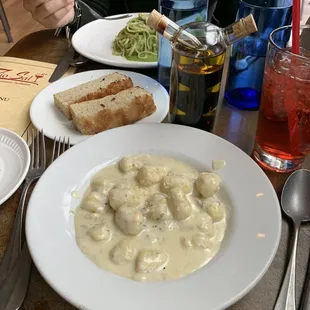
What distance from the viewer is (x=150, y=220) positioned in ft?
2.50

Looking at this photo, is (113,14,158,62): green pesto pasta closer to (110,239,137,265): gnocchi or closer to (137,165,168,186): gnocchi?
(137,165,168,186): gnocchi

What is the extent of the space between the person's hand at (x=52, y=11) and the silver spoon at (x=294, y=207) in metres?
0.99

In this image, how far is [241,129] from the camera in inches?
41.7

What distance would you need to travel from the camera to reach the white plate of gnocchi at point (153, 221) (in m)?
0.64

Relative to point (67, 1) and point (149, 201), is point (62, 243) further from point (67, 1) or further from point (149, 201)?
point (67, 1)

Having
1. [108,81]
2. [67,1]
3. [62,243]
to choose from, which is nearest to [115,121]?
[108,81]

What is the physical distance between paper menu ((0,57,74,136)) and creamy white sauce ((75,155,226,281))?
1.20 feet

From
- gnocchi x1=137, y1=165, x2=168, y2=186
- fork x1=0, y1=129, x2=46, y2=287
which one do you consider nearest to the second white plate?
fork x1=0, y1=129, x2=46, y2=287

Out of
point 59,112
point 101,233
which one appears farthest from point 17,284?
point 59,112

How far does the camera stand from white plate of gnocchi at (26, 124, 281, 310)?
64 centimetres

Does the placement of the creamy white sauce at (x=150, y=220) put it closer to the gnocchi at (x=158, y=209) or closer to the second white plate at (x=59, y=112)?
the gnocchi at (x=158, y=209)

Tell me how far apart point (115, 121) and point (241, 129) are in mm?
325

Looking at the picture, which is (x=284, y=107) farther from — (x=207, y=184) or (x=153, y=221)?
(x=153, y=221)

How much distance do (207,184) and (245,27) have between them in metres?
0.35
